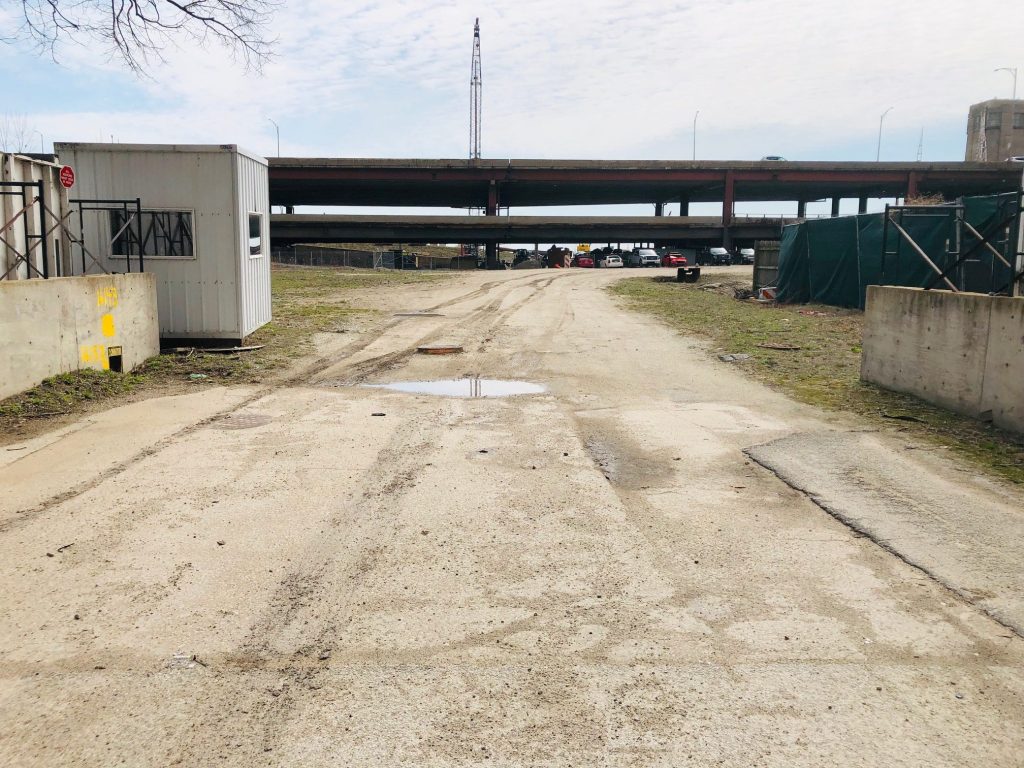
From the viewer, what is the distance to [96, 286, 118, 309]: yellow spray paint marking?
38.3 feet

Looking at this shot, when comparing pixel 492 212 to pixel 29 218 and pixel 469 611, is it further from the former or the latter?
pixel 469 611

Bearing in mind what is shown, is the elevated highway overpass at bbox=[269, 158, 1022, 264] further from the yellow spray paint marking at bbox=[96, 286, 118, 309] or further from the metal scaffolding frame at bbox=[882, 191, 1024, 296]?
the yellow spray paint marking at bbox=[96, 286, 118, 309]

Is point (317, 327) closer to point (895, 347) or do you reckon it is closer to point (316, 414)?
point (316, 414)

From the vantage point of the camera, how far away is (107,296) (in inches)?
472

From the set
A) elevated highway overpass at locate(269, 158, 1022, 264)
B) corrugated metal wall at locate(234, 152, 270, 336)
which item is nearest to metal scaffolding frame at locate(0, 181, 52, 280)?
corrugated metal wall at locate(234, 152, 270, 336)

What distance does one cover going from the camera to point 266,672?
12.5ft

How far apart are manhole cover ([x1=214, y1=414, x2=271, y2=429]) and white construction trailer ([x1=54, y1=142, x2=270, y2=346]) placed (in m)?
5.65

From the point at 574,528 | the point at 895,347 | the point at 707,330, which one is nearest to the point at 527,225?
the point at 707,330

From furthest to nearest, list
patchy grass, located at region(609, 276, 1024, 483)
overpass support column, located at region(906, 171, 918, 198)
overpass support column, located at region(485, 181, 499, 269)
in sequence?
overpass support column, located at region(906, 171, 918, 198) < overpass support column, located at region(485, 181, 499, 269) < patchy grass, located at region(609, 276, 1024, 483)

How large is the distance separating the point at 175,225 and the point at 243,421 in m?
6.63

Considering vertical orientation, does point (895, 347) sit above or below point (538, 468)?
above

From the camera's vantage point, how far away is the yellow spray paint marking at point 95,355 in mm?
11289

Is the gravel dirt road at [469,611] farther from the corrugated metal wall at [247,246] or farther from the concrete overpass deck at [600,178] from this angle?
the concrete overpass deck at [600,178]

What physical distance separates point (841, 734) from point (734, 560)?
1.92 m
